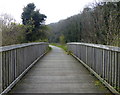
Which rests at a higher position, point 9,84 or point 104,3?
point 104,3

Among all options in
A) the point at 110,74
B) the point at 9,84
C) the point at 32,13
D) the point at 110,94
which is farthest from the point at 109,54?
the point at 32,13

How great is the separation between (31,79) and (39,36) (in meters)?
18.4

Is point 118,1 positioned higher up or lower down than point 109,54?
higher up

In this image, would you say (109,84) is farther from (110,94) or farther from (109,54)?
(109,54)

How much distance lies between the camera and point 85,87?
414cm

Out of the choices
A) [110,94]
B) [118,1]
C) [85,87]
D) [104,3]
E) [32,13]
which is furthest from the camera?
[32,13]

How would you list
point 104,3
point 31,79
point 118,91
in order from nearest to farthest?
point 118,91, point 31,79, point 104,3

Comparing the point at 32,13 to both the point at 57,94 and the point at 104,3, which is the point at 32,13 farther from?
the point at 57,94

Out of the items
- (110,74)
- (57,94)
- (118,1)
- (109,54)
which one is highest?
(118,1)

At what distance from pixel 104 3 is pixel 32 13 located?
8.99 meters

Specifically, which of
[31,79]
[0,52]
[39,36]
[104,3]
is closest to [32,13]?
[39,36]

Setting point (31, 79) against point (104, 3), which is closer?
point (31, 79)

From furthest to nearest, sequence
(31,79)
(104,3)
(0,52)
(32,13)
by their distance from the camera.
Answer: (32,13)
(104,3)
(31,79)
(0,52)

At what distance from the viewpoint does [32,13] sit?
2225 cm
